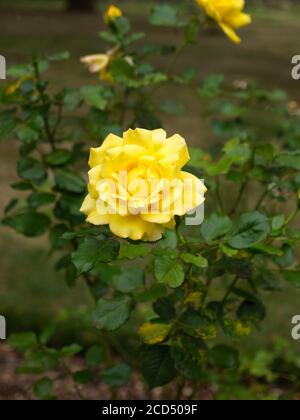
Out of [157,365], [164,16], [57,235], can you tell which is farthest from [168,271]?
[164,16]

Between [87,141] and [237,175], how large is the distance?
0.49m

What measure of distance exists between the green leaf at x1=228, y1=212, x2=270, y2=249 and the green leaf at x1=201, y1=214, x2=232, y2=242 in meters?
0.04

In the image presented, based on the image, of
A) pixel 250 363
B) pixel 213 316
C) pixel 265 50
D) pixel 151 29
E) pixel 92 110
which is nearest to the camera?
pixel 213 316

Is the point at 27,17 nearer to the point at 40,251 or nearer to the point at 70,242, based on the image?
the point at 40,251

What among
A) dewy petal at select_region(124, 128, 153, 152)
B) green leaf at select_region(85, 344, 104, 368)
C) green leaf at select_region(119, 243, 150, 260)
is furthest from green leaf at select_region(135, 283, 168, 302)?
green leaf at select_region(85, 344, 104, 368)

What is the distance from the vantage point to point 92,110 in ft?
4.76

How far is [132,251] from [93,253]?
126mm

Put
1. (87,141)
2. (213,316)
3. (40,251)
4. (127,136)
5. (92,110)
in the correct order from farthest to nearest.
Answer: (40,251) → (87,141) → (92,110) → (213,316) → (127,136)

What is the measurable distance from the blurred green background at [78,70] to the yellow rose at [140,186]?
0.67m

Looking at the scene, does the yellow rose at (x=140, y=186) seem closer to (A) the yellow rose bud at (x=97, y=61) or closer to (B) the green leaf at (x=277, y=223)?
(B) the green leaf at (x=277, y=223)

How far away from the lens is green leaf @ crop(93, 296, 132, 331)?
1090 mm

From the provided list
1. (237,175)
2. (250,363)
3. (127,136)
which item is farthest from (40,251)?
(127,136)

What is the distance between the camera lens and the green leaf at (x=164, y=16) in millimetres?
1458

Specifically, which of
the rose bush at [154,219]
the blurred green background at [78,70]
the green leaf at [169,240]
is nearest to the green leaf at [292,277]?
the rose bush at [154,219]
